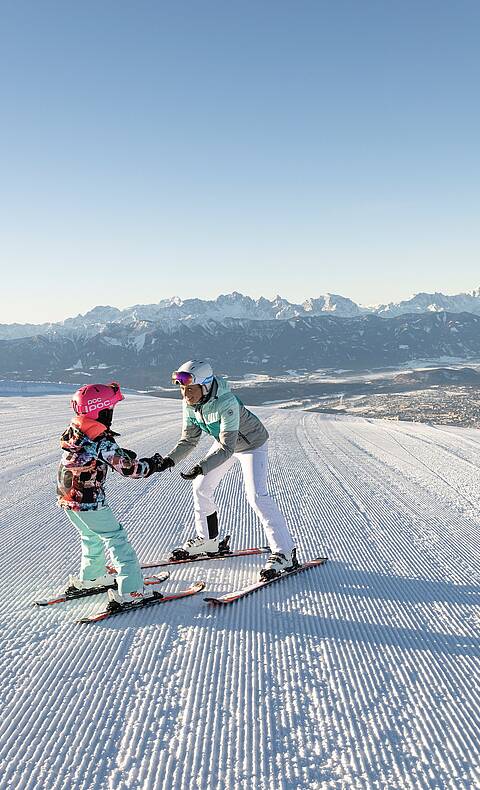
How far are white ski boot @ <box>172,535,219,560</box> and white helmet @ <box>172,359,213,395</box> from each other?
1.62 meters

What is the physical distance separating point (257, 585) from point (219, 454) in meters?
1.18

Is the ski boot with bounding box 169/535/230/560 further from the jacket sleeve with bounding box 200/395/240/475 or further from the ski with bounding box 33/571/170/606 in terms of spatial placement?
the jacket sleeve with bounding box 200/395/240/475

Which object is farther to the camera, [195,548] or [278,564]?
[195,548]

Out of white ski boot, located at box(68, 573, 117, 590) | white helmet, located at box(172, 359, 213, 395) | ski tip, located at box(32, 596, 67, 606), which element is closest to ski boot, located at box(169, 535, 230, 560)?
white ski boot, located at box(68, 573, 117, 590)

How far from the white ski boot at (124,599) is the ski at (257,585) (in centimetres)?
52

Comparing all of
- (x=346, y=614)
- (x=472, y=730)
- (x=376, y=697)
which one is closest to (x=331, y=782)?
(x=376, y=697)

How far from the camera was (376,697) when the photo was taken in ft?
9.25

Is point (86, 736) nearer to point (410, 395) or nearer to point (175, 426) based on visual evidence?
point (175, 426)

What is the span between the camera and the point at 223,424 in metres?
4.50

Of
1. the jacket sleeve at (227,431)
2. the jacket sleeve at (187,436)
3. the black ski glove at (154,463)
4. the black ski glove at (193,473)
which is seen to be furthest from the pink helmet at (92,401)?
the jacket sleeve at (187,436)

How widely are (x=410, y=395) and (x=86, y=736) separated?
167985 millimetres

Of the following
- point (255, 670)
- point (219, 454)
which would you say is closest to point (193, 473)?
point (219, 454)

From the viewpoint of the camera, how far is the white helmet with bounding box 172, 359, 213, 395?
14.3ft

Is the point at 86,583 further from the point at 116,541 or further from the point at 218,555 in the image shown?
the point at 218,555
